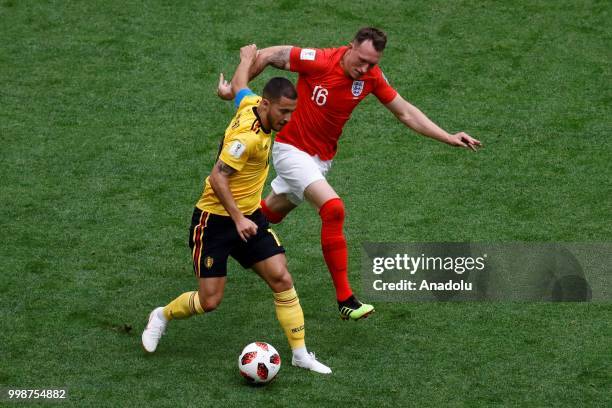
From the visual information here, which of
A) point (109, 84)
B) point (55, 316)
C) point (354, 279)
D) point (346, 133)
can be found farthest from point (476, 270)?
point (109, 84)

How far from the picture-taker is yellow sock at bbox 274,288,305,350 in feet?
28.8

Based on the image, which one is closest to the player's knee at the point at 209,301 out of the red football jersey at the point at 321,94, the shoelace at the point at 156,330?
the shoelace at the point at 156,330

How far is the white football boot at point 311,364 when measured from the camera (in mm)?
8773

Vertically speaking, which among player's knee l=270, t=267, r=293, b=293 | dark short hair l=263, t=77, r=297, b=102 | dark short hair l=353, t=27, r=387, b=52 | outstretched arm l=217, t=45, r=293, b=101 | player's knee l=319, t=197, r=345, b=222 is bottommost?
player's knee l=270, t=267, r=293, b=293

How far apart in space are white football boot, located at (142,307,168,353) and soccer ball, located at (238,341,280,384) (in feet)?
2.91

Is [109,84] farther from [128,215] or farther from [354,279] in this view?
[354,279]

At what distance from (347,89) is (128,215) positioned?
2984 millimetres

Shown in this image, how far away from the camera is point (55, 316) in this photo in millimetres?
9555

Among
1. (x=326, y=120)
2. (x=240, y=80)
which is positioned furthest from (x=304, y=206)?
(x=240, y=80)

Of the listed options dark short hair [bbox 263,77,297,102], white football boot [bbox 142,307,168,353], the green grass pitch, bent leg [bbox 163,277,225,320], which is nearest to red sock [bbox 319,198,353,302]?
the green grass pitch

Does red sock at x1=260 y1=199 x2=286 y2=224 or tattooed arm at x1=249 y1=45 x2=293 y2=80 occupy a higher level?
tattooed arm at x1=249 y1=45 x2=293 y2=80

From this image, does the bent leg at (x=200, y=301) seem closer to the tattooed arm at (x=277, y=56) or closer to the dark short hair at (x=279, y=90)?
the dark short hair at (x=279, y=90)

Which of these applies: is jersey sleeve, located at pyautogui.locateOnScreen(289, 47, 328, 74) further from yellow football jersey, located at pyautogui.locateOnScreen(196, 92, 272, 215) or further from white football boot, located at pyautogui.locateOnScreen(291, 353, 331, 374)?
white football boot, located at pyautogui.locateOnScreen(291, 353, 331, 374)

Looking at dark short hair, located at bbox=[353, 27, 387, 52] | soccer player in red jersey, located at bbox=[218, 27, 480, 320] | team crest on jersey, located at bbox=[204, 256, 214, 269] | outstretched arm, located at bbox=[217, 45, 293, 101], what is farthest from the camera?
outstretched arm, located at bbox=[217, 45, 293, 101]
